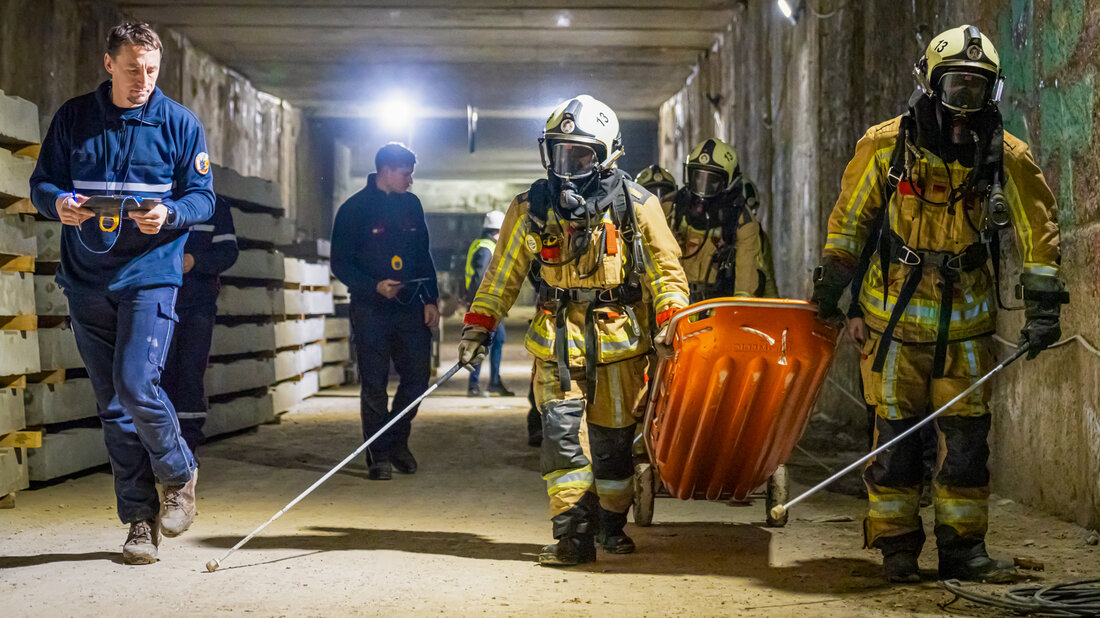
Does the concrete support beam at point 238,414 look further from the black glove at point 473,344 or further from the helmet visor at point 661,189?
the black glove at point 473,344

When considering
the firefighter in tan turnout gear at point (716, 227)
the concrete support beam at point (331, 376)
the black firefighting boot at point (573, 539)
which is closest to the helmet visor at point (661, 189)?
the firefighter in tan turnout gear at point (716, 227)

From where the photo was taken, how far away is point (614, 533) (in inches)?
190

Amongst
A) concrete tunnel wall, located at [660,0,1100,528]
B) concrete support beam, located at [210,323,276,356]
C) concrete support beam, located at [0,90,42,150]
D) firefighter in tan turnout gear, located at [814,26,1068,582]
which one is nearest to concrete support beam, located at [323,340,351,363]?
concrete support beam, located at [210,323,276,356]

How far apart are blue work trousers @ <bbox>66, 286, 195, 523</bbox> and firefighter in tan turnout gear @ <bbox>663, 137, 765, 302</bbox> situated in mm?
3348

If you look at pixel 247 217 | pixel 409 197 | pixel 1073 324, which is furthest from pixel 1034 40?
pixel 247 217

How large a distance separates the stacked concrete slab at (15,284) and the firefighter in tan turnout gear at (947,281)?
4290 mm

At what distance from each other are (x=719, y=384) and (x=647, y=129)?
1897cm

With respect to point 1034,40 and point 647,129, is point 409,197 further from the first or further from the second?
point 647,129

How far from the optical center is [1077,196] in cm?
500

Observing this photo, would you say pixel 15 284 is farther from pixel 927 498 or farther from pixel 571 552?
pixel 927 498

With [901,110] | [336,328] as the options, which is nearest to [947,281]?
[901,110]

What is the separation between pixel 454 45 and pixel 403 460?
322 inches

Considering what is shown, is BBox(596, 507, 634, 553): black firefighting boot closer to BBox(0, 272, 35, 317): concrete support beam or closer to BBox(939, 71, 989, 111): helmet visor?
BBox(939, 71, 989, 111): helmet visor

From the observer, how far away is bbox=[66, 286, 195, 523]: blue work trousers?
4.38 meters
